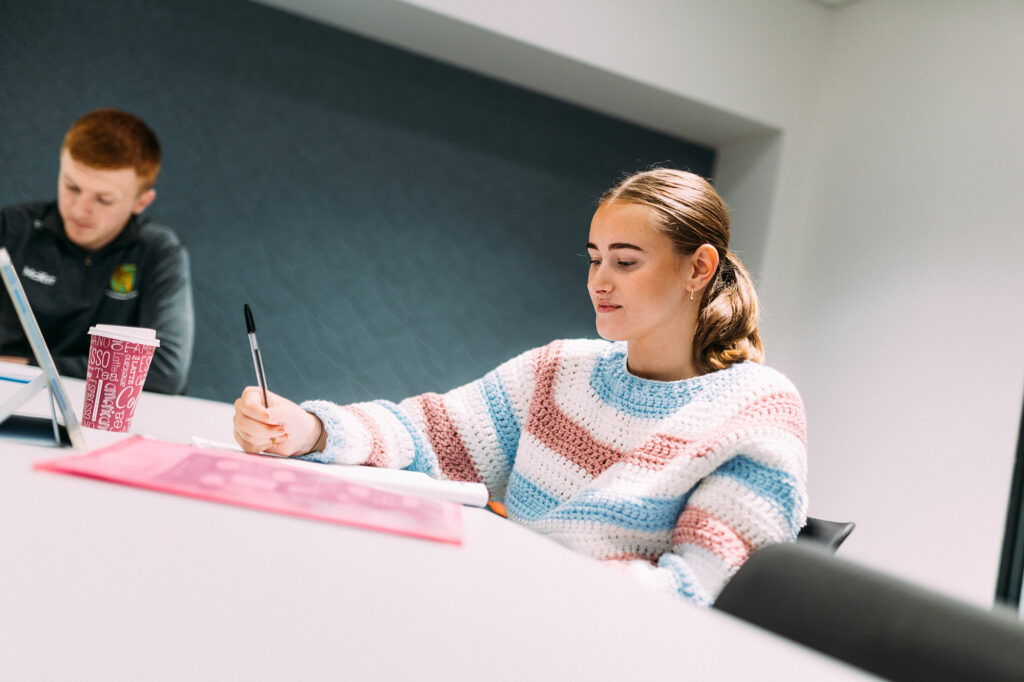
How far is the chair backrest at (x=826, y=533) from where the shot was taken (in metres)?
0.97

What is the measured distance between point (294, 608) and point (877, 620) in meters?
0.45

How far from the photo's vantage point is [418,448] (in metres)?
1.24

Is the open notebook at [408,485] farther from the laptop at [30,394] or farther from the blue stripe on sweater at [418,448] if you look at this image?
the blue stripe on sweater at [418,448]

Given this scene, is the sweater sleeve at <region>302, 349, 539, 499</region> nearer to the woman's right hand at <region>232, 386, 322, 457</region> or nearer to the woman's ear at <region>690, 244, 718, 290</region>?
the woman's right hand at <region>232, 386, 322, 457</region>

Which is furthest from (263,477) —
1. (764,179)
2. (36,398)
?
(764,179)

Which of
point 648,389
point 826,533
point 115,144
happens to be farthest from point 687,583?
point 115,144

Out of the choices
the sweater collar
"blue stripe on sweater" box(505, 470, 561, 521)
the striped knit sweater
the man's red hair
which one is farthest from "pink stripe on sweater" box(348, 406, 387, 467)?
the man's red hair

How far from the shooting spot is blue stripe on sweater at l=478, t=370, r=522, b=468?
4.41ft

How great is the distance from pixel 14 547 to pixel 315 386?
2604mm

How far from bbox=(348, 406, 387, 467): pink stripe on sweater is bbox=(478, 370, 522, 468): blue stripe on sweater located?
25 cm

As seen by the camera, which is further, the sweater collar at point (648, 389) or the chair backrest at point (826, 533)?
the sweater collar at point (648, 389)

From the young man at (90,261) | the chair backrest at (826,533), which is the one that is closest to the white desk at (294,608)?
the chair backrest at (826,533)

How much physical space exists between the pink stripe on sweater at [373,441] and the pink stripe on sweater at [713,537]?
0.45 m

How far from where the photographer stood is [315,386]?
2.91 meters
